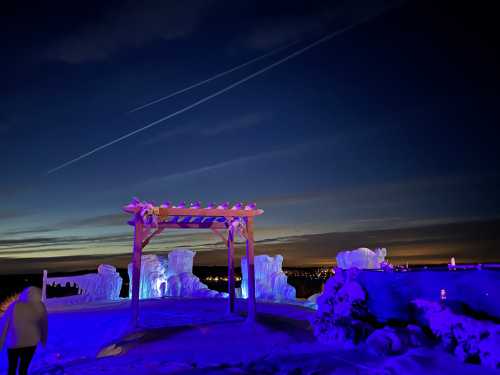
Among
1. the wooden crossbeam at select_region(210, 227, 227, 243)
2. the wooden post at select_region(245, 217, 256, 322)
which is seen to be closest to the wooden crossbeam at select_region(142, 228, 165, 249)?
the wooden crossbeam at select_region(210, 227, 227, 243)

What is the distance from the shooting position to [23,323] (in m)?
5.21

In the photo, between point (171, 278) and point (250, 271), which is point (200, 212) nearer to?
point (250, 271)

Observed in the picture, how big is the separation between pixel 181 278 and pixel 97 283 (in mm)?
3902

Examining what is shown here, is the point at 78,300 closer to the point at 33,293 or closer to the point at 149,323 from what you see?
the point at 149,323

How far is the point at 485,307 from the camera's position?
7344 mm

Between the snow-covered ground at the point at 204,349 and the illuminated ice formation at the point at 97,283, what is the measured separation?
14.2ft

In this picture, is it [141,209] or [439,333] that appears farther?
[141,209]

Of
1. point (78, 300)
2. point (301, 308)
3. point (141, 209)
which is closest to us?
point (141, 209)

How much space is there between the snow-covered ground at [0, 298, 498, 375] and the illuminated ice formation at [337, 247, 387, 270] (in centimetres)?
461

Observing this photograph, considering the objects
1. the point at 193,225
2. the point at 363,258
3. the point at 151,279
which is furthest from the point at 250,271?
the point at 151,279

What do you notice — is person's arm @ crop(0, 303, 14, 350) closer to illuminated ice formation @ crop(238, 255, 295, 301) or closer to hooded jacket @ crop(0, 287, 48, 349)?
hooded jacket @ crop(0, 287, 48, 349)

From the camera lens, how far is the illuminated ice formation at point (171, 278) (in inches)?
714

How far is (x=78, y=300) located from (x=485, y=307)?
1582cm

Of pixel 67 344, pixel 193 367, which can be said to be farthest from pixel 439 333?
pixel 67 344
